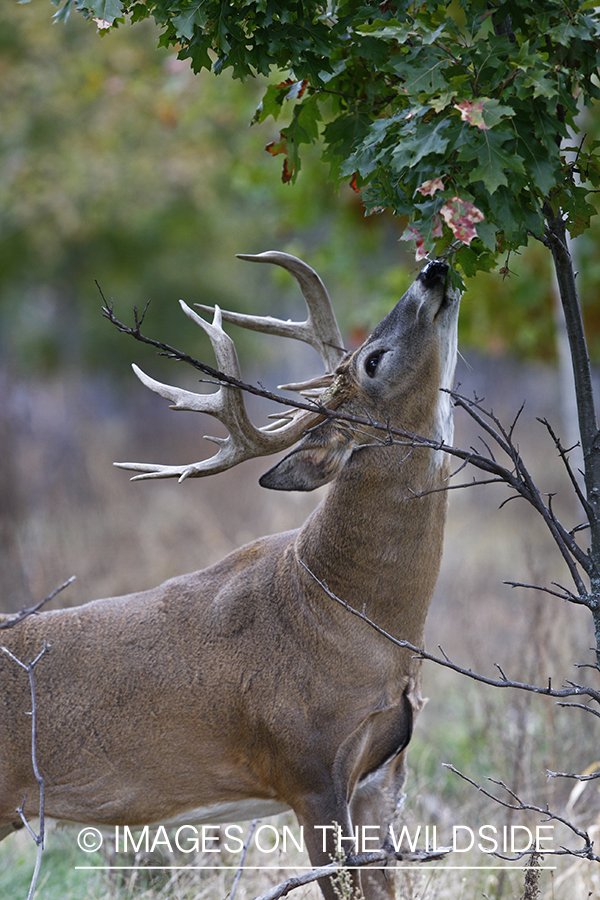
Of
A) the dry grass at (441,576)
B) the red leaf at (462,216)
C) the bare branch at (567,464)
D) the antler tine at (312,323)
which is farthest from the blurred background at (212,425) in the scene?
the red leaf at (462,216)

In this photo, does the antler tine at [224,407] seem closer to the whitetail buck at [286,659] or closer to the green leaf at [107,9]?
the whitetail buck at [286,659]

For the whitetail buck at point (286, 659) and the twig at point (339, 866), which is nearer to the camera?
the twig at point (339, 866)

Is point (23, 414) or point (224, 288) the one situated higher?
point (224, 288)

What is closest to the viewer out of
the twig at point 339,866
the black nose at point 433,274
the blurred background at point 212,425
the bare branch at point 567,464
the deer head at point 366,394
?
the bare branch at point 567,464

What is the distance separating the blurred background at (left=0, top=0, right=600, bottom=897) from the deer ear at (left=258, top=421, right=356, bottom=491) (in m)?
0.68

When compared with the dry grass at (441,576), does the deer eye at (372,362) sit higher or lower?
higher

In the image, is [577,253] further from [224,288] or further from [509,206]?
[224,288]

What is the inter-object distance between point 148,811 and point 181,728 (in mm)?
357

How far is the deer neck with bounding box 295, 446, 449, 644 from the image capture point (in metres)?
3.32

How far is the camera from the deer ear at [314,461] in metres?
3.27

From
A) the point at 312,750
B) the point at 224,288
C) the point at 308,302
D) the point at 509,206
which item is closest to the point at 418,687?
the point at 312,750

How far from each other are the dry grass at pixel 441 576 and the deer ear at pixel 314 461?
144 centimetres

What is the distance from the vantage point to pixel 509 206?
7.25 ft

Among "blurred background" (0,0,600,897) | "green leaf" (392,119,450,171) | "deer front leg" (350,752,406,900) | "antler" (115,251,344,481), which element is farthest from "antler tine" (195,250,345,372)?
"deer front leg" (350,752,406,900)
